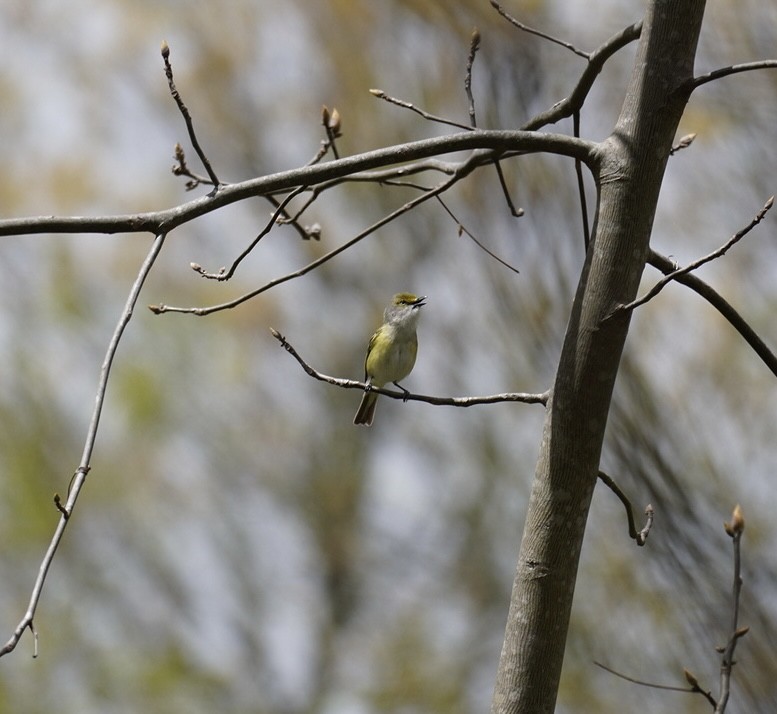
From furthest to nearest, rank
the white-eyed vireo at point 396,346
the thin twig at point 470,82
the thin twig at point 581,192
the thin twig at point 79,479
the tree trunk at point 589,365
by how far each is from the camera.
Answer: the white-eyed vireo at point 396,346, the thin twig at point 470,82, the thin twig at point 581,192, the tree trunk at point 589,365, the thin twig at point 79,479

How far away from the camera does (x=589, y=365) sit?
2.14m

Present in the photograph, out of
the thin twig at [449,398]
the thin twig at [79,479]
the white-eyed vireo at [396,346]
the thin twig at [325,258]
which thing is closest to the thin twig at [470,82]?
the thin twig at [325,258]

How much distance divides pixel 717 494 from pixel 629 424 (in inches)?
42.3

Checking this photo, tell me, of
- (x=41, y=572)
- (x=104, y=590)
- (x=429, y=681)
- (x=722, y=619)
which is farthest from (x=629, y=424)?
(x=104, y=590)

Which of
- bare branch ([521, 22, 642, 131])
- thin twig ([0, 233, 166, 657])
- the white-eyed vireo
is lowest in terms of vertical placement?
Answer: thin twig ([0, 233, 166, 657])

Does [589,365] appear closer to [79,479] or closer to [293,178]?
[293,178]

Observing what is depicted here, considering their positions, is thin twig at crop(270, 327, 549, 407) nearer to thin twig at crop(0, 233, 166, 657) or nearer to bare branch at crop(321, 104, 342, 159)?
thin twig at crop(0, 233, 166, 657)

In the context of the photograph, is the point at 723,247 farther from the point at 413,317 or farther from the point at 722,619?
the point at 413,317

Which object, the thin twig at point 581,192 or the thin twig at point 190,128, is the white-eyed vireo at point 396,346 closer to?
the thin twig at point 581,192

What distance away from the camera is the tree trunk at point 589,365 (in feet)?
6.98

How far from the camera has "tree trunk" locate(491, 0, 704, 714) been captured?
2.13 metres

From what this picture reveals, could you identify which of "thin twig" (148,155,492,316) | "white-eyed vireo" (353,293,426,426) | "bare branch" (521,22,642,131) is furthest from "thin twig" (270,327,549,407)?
"white-eyed vireo" (353,293,426,426)

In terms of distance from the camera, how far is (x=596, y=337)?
2.14m

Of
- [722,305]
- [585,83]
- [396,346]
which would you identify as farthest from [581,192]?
[396,346]
